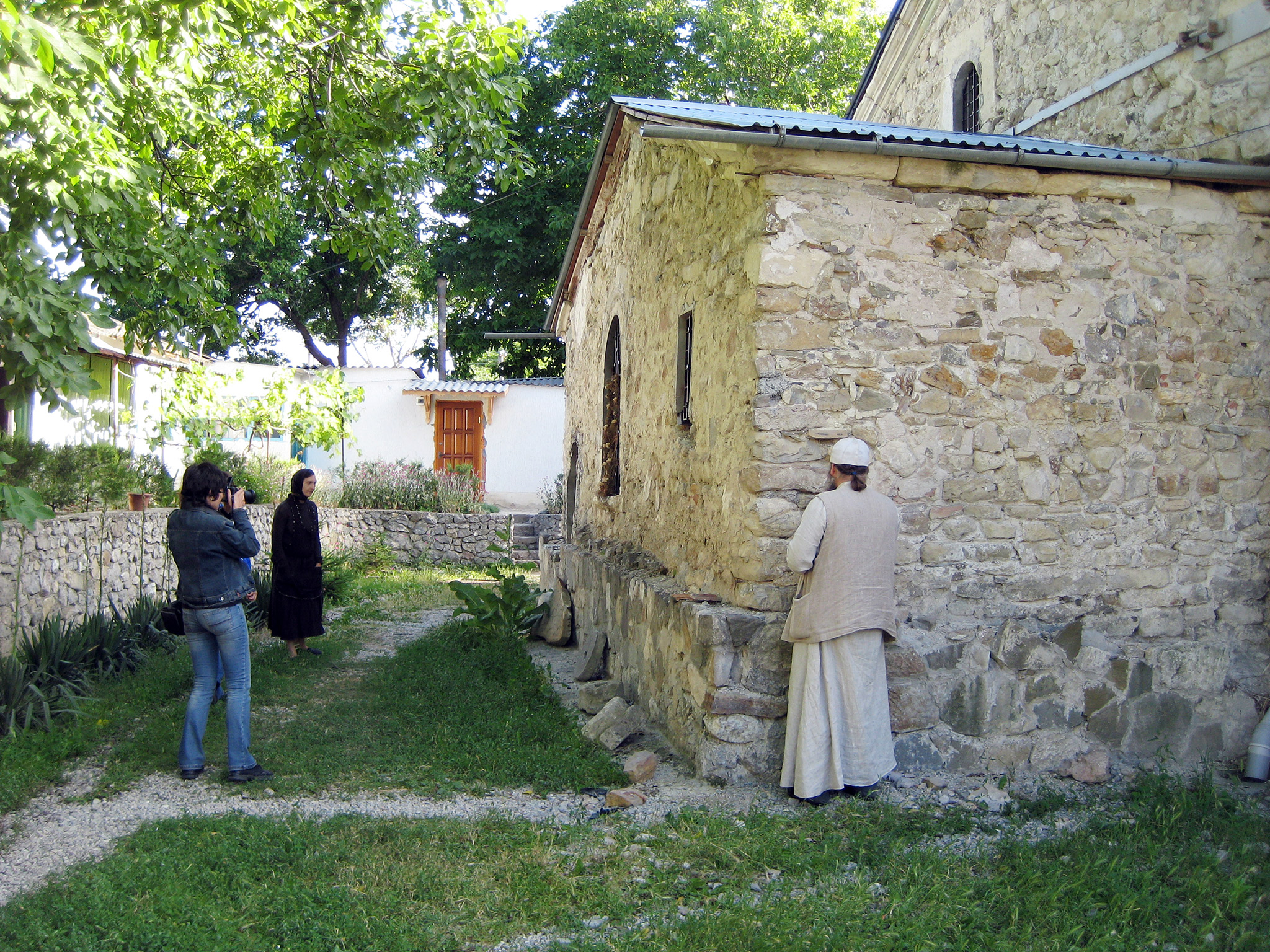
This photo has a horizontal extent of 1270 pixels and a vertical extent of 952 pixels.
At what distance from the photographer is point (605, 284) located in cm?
871

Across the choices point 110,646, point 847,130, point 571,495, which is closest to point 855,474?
point 847,130

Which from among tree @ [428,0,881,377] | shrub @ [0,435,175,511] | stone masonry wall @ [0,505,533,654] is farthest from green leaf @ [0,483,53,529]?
tree @ [428,0,881,377]

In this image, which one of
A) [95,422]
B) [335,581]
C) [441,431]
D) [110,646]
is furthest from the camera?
[441,431]

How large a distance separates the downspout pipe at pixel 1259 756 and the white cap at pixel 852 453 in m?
Answer: 2.63

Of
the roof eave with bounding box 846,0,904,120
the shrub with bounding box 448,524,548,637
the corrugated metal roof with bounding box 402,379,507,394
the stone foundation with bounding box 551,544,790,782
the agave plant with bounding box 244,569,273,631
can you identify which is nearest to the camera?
the stone foundation with bounding box 551,544,790,782

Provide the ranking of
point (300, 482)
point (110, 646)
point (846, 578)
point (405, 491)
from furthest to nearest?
point (405, 491) → point (300, 482) → point (110, 646) → point (846, 578)

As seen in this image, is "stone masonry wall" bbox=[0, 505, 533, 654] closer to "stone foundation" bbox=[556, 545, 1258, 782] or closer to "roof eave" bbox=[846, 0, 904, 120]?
"stone foundation" bbox=[556, 545, 1258, 782]

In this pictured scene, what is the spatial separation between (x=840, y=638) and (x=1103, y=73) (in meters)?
4.82

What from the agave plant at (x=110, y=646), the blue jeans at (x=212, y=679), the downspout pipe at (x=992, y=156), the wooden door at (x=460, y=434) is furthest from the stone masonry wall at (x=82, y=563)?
the wooden door at (x=460, y=434)

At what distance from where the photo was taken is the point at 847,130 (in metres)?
4.43

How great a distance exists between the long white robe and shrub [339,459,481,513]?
11797mm

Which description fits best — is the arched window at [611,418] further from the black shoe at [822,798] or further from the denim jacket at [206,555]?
the black shoe at [822,798]

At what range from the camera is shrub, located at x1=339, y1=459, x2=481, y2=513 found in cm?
1537

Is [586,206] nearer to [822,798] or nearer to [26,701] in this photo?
[26,701]
